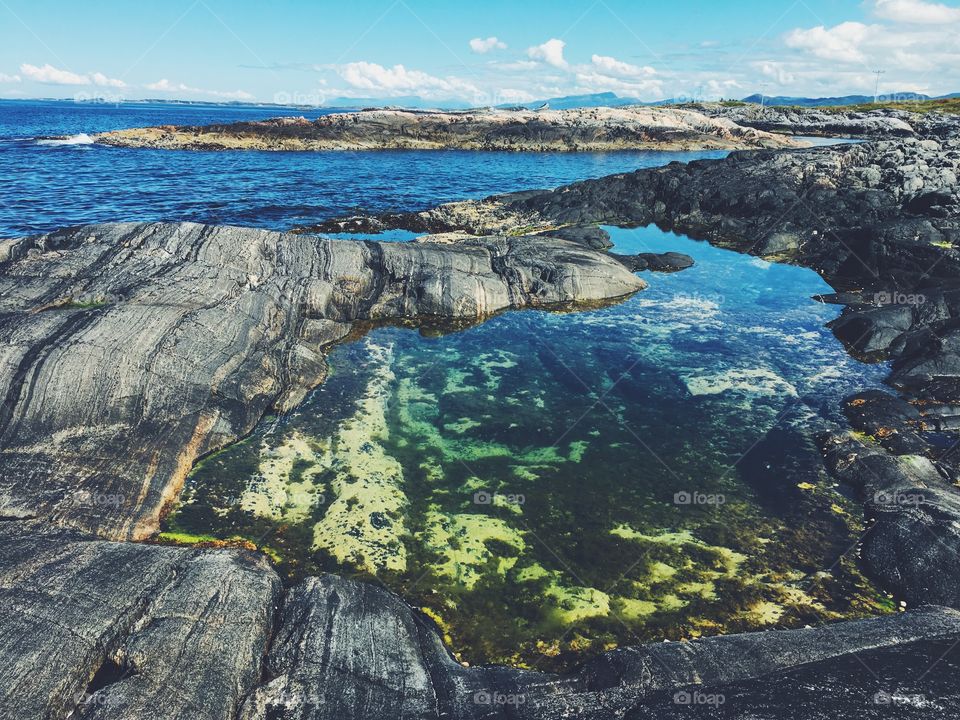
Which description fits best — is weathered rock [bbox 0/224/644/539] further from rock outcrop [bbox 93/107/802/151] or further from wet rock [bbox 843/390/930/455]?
rock outcrop [bbox 93/107/802/151]

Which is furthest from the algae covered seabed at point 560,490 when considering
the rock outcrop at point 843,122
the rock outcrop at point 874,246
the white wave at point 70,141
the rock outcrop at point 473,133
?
the white wave at point 70,141

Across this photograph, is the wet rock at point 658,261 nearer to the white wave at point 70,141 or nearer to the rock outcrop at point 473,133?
the rock outcrop at point 473,133

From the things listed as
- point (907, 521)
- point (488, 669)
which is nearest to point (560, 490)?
point (488, 669)

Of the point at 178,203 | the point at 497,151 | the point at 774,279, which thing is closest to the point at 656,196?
the point at 774,279

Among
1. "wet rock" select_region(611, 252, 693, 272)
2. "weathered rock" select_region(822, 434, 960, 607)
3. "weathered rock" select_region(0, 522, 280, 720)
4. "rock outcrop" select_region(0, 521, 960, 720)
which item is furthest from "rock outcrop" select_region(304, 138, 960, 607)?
"weathered rock" select_region(0, 522, 280, 720)

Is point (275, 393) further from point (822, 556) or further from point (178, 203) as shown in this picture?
point (178, 203)

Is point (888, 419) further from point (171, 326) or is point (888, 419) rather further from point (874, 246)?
point (171, 326)

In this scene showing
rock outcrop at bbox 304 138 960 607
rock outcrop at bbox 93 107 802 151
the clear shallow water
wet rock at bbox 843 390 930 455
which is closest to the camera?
rock outcrop at bbox 304 138 960 607
